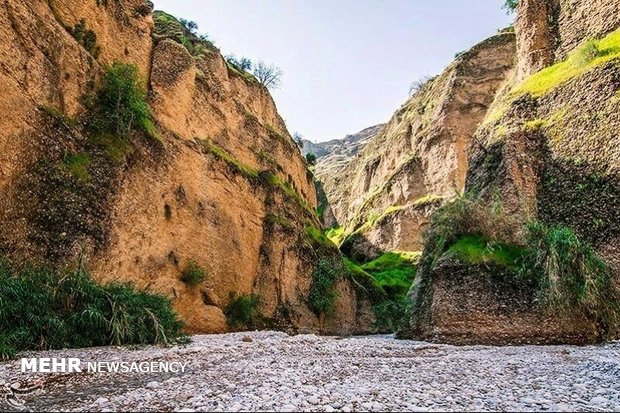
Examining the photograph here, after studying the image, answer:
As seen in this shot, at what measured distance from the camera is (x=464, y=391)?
22.4 feet

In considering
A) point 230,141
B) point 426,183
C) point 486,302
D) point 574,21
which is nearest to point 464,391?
point 486,302

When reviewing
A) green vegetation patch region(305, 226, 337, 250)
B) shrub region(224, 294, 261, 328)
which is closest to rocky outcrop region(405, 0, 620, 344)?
shrub region(224, 294, 261, 328)

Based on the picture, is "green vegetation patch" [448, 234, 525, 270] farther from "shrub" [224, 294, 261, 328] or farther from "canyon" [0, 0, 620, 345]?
"shrub" [224, 294, 261, 328]

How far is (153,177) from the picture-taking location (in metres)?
20.7

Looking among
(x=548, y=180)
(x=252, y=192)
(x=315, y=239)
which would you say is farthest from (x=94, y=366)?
(x=315, y=239)

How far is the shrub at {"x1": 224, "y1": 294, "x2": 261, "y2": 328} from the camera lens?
23.9m

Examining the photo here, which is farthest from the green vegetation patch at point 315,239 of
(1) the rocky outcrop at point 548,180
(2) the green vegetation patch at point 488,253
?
(2) the green vegetation patch at point 488,253

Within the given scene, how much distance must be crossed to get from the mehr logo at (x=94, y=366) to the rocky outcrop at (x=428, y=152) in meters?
43.4

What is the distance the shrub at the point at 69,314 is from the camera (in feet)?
36.6

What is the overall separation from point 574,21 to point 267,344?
29.4 meters

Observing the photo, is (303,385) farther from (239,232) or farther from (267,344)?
(239,232)

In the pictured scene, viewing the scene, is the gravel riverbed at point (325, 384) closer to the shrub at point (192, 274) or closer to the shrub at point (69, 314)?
the shrub at point (69, 314)

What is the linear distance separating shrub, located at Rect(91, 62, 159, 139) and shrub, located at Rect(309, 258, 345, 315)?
17.2 m

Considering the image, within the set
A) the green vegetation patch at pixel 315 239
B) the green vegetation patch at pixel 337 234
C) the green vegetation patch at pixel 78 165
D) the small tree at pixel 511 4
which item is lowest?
the green vegetation patch at pixel 315 239
